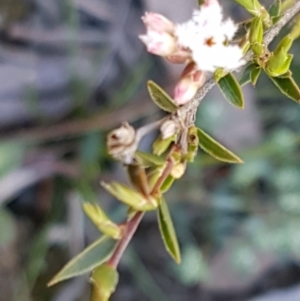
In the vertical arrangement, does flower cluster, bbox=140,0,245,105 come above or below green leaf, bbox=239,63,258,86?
above

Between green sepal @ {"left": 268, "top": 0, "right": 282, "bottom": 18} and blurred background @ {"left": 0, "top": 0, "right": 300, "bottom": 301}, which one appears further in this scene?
blurred background @ {"left": 0, "top": 0, "right": 300, "bottom": 301}

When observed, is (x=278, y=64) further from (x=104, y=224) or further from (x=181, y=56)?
(x=104, y=224)

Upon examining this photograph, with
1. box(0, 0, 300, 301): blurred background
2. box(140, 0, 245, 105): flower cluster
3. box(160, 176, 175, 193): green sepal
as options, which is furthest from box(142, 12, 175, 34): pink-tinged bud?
box(0, 0, 300, 301): blurred background

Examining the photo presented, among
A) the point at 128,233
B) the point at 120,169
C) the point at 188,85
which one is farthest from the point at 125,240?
the point at 120,169

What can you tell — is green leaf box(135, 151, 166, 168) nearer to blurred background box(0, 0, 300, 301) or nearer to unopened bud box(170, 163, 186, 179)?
unopened bud box(170, 163, 186, 179)

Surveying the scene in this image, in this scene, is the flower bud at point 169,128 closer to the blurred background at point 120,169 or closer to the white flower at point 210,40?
the white flower at point 210,40
